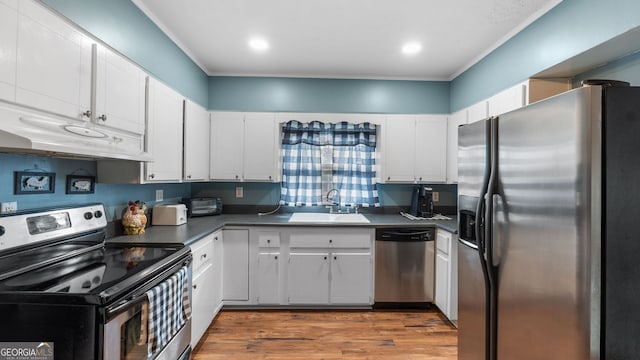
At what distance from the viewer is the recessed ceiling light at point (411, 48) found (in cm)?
274

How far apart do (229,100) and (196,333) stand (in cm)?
241

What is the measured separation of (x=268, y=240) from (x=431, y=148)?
2062 millimetres

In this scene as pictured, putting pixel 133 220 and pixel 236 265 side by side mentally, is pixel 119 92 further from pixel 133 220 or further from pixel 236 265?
pixel 236 265

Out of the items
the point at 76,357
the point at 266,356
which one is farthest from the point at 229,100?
the point at 76,357

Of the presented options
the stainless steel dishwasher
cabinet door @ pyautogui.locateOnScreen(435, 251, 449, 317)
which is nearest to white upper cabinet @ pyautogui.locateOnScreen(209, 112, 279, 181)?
the stainless steel dishwasher

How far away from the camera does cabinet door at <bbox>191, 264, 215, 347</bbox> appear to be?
7.39ft

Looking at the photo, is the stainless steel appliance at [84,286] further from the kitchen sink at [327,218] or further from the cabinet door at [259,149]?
the cabinet door at [259,149]

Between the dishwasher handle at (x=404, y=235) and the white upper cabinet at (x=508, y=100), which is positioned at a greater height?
the white upper cabinet at (x=508, y=100)

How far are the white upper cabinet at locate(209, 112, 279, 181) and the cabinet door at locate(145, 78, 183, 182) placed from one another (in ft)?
2.29

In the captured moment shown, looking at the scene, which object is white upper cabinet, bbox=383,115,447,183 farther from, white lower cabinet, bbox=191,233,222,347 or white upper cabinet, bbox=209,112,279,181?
white lower cabinet, bbox=191,233,222,347

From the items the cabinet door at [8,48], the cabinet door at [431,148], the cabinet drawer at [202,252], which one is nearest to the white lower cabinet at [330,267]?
the cabinet drawer at [202,252]

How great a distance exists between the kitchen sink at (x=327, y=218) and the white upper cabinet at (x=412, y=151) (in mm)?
565

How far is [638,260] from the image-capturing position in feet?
3.24

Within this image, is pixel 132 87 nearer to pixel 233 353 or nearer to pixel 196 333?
pixel 196 333
